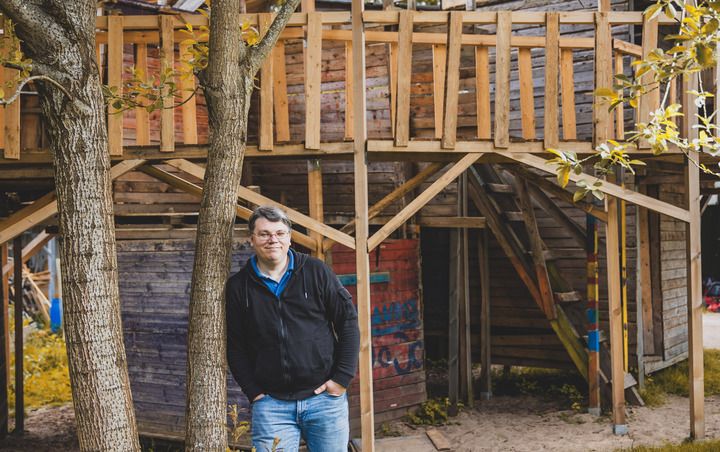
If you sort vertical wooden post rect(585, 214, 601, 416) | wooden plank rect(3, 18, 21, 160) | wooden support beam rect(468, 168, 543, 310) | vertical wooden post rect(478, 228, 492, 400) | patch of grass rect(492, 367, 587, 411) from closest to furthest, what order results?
wooden plank rect(3, 18, 21, 160)
vertical wooden post rect(585, 214, 601, 416)
wooden support beam rect(468, 168, 543, 310)
patch of grass rect(492, 367, 587, 411)
vertical wooden post rect(478, 228, 492, 400)

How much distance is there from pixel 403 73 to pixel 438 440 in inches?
146

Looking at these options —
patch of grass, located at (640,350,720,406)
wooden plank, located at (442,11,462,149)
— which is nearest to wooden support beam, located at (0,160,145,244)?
wooden plank, located at (442,11,462,149)

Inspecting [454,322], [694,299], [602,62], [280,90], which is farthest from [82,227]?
[454,322]

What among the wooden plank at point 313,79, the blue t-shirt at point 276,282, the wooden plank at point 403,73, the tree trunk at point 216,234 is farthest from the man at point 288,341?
the wooden plank at point 403,73

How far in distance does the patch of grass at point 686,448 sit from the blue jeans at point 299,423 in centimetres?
390

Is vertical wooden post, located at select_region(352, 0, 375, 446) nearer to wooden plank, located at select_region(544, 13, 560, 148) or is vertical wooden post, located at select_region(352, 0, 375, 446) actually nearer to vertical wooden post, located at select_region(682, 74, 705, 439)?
wooden plank, located at select_region(544, 13, 560, 148)

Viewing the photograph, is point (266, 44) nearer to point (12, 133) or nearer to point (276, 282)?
point (276, 282)

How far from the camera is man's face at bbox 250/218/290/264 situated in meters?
4.11

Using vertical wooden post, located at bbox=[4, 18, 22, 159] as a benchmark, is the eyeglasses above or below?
below

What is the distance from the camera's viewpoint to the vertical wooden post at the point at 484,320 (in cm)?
994

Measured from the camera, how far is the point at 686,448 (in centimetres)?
687

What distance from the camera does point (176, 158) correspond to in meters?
6.72

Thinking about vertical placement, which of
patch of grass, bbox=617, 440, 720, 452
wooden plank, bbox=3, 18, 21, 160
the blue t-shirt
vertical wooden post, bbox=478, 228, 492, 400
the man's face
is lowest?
patch of grass, bbox=617, 440, 720, 452

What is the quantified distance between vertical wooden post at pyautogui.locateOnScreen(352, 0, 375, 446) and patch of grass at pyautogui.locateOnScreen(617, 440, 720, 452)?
249cm
